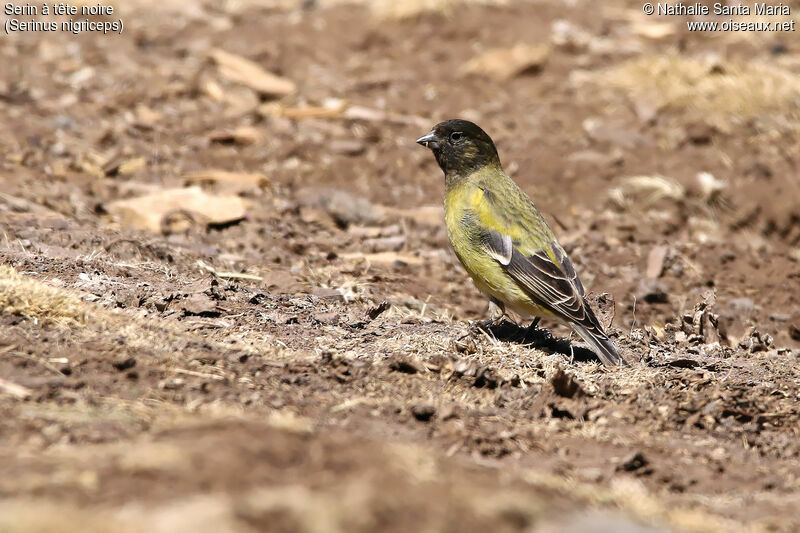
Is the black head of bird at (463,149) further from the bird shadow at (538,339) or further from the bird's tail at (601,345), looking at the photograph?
the bird's tail at (601,345)

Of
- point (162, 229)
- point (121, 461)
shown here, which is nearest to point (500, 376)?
point (121, 461)

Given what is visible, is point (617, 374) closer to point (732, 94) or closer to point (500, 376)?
point (500, 376)

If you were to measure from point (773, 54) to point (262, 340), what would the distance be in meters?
11.8

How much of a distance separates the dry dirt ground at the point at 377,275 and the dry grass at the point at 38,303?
0.06 ft

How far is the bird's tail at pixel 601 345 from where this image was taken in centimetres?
682

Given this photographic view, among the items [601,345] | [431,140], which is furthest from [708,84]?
[601,345]

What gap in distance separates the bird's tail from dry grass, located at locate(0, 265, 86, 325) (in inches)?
132

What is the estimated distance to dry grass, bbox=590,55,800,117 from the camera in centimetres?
1348

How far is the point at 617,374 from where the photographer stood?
6.57 meters

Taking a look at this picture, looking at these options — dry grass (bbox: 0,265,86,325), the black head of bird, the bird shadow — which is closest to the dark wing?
the bird shadow

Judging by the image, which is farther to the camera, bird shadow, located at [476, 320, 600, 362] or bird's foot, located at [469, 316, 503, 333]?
bird shadow, located at [476, 320, 600, 362]

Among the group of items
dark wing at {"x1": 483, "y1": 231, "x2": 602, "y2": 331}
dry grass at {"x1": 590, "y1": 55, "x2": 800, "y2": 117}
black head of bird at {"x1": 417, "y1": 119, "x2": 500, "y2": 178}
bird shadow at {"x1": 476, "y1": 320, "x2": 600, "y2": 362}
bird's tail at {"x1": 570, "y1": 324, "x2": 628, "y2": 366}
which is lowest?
bird shadow at {"x1": 476, "y1": 320, "x2": 600, "y2": 362}

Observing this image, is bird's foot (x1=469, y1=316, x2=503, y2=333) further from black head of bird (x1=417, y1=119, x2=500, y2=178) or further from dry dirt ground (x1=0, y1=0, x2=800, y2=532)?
black head of bird (x1=417, y1=119, x2=500, y2=178)

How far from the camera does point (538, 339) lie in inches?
296
